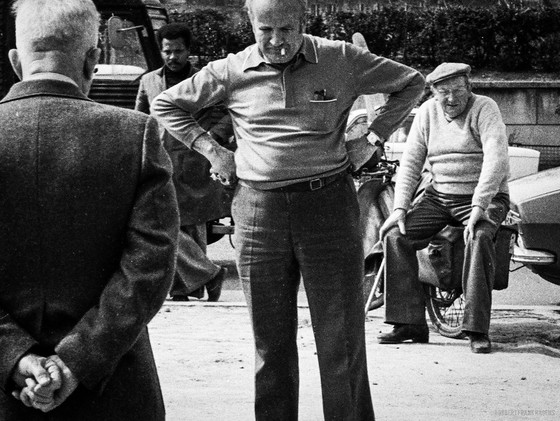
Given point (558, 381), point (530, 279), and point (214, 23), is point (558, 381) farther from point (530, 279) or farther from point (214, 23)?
point (214, 23)

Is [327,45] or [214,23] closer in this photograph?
[327,45]

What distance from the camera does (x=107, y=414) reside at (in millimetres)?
3475

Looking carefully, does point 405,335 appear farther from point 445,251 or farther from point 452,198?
point 452,198

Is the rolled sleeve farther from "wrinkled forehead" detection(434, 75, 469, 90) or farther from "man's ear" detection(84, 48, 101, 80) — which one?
"wrinkled forehead" detection(434, 75, 469, 90)

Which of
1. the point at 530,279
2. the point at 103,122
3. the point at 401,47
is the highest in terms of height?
the point at 103,122

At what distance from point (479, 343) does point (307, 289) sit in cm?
289

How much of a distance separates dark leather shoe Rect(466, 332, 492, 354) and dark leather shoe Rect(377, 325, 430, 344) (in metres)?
0.37

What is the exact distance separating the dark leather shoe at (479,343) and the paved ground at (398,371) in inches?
2.2

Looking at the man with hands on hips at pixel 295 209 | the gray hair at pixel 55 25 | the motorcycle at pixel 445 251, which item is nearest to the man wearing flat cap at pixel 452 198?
the motorcycle at pixel 445 251


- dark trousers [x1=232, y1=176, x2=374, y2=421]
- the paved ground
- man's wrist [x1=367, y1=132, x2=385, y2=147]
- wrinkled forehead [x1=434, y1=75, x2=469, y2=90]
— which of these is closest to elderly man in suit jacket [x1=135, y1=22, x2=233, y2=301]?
the paved ground

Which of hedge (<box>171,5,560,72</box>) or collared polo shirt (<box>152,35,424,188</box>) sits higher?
collared polo shirt (<box>152,35,424,188</box>)

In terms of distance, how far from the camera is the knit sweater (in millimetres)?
8328

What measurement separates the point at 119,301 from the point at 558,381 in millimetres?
4435

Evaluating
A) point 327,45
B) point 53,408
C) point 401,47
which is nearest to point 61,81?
point 53,408
